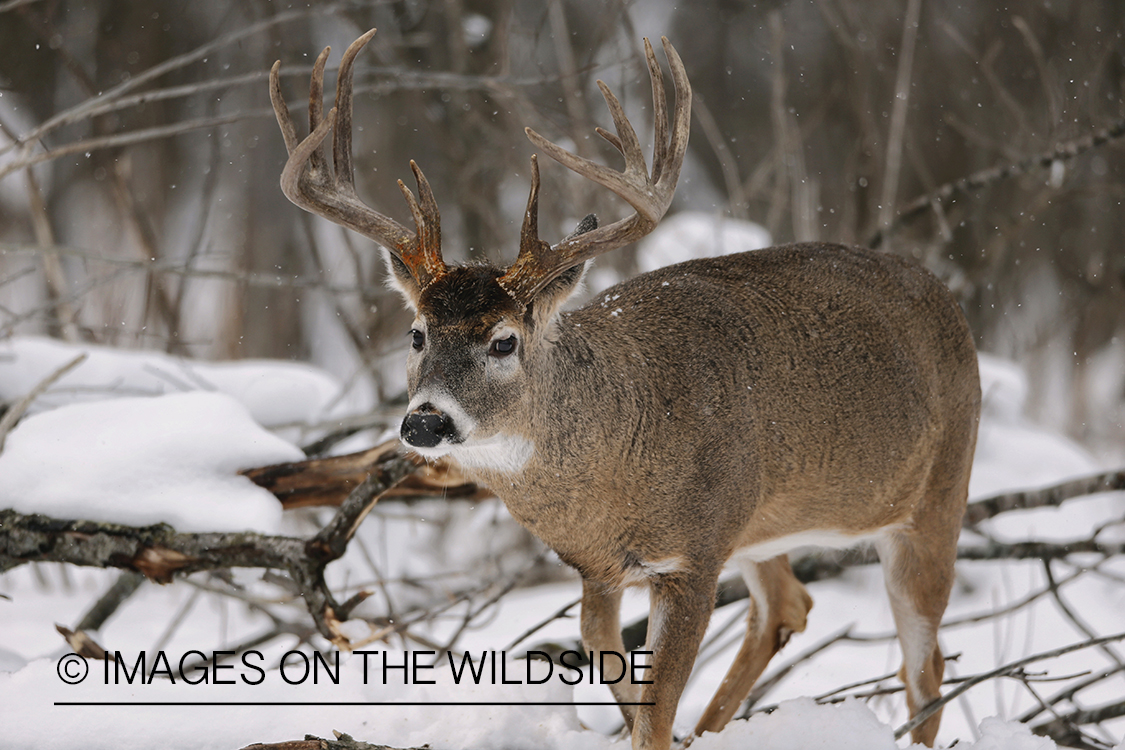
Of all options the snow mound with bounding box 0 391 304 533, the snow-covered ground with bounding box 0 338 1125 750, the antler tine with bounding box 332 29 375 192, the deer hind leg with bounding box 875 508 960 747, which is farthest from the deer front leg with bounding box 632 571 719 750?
the antler tine with bounding box 332 29 375 192

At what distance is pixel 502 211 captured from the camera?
30.4 feet

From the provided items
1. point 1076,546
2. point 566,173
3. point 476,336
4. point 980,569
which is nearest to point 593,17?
point 566,173

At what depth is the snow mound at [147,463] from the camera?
388 cm

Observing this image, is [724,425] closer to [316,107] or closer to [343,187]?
[343,187]

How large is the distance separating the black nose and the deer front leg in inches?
37.7

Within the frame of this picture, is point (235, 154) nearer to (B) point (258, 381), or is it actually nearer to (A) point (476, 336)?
(B) point (258, 381)

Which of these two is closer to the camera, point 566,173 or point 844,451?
point 844,451

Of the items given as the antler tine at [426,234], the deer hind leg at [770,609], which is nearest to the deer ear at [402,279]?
the antler tine at [426,234]

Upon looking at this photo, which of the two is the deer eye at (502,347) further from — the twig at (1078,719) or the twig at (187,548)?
the twig at (1078,719)

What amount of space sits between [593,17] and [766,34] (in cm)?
315

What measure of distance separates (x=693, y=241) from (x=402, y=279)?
4840 millimetres

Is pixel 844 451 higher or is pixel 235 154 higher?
pixel 235 154

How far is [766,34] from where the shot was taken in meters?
13.5

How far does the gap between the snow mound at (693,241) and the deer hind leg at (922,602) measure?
3.22 m
